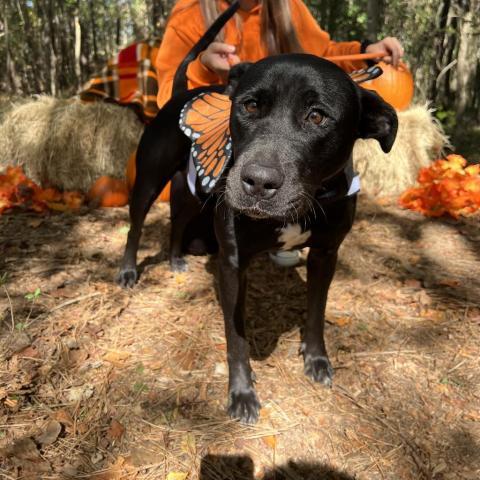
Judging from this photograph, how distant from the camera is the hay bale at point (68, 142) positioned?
5.29 metres

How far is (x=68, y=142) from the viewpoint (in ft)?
17.4

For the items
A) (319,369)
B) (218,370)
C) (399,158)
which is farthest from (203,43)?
(399,158)

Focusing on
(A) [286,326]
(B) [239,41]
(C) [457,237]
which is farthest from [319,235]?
(C) [457,237]

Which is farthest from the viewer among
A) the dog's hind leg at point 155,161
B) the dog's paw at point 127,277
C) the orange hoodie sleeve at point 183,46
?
the orange hoodie sleeve at point 183,46

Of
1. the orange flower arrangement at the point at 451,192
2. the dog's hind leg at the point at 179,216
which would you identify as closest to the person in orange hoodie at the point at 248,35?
the dog's hind leg at the point at 179,216

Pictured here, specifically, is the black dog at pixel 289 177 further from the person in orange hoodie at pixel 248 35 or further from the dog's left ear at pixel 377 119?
the person in orange hoodie at pixel 248 35

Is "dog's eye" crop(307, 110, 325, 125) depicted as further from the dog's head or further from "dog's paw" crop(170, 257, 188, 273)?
"dog's paw" crop(170, 257, 188, 273)

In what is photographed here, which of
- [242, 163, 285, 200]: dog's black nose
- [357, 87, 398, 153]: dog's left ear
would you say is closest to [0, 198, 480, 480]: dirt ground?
[242, 163, 285, 200]: dog's black nose

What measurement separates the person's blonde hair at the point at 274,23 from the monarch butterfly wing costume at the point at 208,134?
1.08 meters

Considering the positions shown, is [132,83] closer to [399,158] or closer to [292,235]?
[399,158]

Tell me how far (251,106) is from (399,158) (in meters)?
→ 4.09

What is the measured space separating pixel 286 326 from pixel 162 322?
86 cm

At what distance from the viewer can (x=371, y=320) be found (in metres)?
3.11

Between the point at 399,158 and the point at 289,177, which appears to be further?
the point at 399,158
